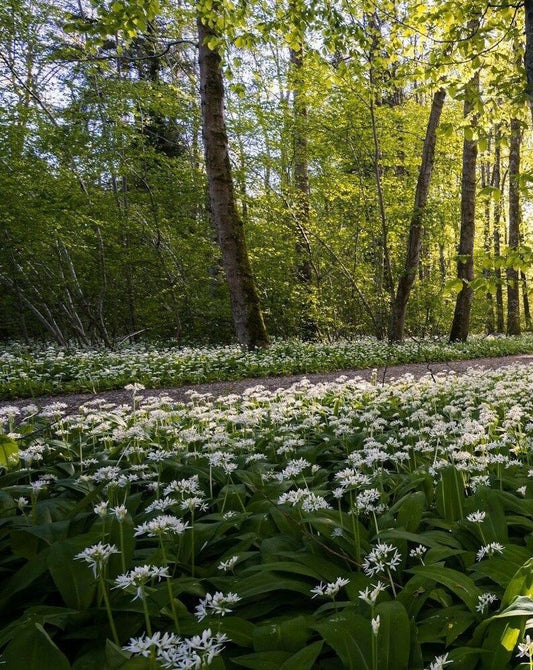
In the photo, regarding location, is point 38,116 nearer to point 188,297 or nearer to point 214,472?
point 188,297

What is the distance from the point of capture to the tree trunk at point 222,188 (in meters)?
9.99

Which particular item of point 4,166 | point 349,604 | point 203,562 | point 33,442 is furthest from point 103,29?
point 4,166

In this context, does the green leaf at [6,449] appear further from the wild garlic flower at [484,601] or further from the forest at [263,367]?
the wild garlic flower at [484,601]

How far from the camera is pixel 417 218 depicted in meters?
13.8

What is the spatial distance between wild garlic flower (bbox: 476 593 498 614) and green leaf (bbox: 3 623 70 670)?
4.09ft

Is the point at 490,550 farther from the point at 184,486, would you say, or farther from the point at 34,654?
the point at 34,654

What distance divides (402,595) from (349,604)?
7.5 inches

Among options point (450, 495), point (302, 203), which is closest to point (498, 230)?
point (302, 203)

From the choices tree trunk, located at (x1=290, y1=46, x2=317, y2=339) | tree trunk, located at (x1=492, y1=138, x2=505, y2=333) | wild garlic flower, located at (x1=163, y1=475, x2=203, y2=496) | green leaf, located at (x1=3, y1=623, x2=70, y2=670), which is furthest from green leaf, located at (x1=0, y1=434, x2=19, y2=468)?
tree trunk, located at (x1=492, y1=138, x2=505, y2=333)

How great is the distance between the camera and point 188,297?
1562 cm

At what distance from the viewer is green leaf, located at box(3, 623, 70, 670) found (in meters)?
1.15

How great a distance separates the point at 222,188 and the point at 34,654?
9.97 m

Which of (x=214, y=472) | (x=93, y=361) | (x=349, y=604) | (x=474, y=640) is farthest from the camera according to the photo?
(x=93, y=361)

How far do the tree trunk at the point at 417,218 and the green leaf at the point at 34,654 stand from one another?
13849 millimetres
